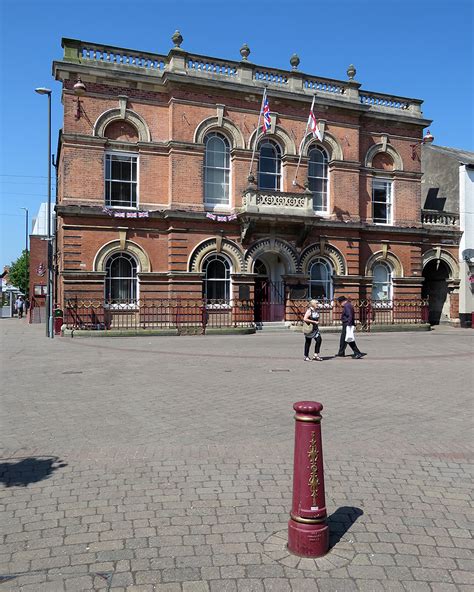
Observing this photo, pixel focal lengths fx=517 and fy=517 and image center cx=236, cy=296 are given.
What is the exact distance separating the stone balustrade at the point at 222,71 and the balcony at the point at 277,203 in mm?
4857

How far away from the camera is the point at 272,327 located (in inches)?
941

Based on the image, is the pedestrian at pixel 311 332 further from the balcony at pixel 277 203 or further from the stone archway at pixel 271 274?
the stone archway at pixel 271 274

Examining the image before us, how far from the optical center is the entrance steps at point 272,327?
23.7 metres

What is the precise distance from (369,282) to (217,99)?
38.2ft

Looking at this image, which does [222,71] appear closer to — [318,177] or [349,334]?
[318,177]

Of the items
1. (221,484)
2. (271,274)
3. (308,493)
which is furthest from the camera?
(271,274)

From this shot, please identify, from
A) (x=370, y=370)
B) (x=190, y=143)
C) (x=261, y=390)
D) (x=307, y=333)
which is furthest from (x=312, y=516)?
(x=190, y=143)

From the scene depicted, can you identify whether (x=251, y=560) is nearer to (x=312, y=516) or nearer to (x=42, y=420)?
(x=312, y=516)

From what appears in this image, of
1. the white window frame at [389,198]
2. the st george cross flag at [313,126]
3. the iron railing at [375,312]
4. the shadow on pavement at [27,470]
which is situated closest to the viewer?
the shadow on pavement at [27,470]

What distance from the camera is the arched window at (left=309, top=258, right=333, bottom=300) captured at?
25391mm

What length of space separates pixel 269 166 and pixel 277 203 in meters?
2.40

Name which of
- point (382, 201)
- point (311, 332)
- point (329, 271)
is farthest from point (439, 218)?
point (311, 332)

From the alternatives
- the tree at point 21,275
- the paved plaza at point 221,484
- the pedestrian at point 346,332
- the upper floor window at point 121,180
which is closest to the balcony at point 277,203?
the upper floor window at point 121,180

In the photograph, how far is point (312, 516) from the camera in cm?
375
